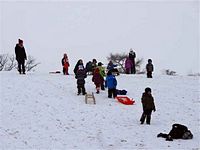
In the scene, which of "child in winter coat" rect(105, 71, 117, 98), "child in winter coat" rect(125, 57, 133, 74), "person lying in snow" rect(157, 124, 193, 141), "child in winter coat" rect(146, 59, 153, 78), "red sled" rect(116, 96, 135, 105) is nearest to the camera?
"person lying in snow" rect(157, 124, 193, 141)

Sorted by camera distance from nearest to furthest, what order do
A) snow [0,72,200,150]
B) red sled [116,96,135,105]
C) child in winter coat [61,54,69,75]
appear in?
snow [0,72,200,150]
red sled [116,96,135,105]
child in winter coat [61,54,69,75]

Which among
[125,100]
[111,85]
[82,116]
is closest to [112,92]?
[111,85]

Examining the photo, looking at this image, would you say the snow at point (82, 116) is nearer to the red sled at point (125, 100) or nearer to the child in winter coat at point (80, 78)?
the red sled at point (125, 100)

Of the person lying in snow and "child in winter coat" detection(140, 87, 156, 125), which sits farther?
"child in winter coat" detection(140, 87, 156, 125)

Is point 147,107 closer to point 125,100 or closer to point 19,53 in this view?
point 125,100

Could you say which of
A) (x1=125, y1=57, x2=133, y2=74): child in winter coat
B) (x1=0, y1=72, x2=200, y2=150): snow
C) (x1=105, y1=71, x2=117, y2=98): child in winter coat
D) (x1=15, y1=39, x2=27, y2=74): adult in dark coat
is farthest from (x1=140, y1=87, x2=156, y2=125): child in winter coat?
(x1=125, y1=57, x2=133, y2=74): child in winter coat

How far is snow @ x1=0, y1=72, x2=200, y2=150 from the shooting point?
15.8 m

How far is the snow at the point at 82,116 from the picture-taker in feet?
51.7

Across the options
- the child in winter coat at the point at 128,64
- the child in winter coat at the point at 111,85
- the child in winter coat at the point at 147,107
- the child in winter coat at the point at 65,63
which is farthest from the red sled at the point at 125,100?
the child in winter coat at the point at 128,64

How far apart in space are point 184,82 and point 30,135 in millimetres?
16657

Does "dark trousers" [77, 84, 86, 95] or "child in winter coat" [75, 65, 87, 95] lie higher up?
"child in winter coat" [75, 65, 87, 95]

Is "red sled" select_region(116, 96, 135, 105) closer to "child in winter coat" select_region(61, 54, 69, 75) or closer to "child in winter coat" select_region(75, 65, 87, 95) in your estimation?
"child in winter coat" select_region(75, 65, 87, 95)

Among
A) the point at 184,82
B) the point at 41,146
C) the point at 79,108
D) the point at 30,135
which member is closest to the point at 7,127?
the point at 30,135

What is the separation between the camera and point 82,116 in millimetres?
19516
